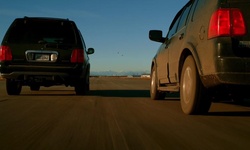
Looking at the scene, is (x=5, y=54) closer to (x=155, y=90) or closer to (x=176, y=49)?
(x=155, y=90)

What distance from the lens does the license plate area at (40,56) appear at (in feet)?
32.5

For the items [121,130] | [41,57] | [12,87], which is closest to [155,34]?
[41,57]

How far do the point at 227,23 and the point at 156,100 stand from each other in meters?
4.67

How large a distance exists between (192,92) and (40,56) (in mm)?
5119

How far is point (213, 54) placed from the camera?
518 cm

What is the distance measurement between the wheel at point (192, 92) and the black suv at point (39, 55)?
4288 millimetres

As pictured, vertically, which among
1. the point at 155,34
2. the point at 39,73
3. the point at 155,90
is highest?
the point at 155,34

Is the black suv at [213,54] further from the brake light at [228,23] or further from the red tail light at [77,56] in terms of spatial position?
the red tail light at [77,56]

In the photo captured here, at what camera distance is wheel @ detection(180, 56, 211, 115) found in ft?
19.1

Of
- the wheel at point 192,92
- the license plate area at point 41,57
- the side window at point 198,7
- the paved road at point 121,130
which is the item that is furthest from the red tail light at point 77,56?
the side window at point 198,7

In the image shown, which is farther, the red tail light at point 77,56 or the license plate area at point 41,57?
the red tail light at point 77,56

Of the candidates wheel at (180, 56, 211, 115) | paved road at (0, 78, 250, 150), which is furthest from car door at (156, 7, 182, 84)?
paved road at (0, 78, 250, 150)

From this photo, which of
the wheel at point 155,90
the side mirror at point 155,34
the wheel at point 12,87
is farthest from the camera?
the wheel at point 12,87

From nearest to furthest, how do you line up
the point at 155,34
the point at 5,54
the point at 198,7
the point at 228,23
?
the point at 228,23 → the point at 198,7 → the point at 155,34 → the point at 5,54
